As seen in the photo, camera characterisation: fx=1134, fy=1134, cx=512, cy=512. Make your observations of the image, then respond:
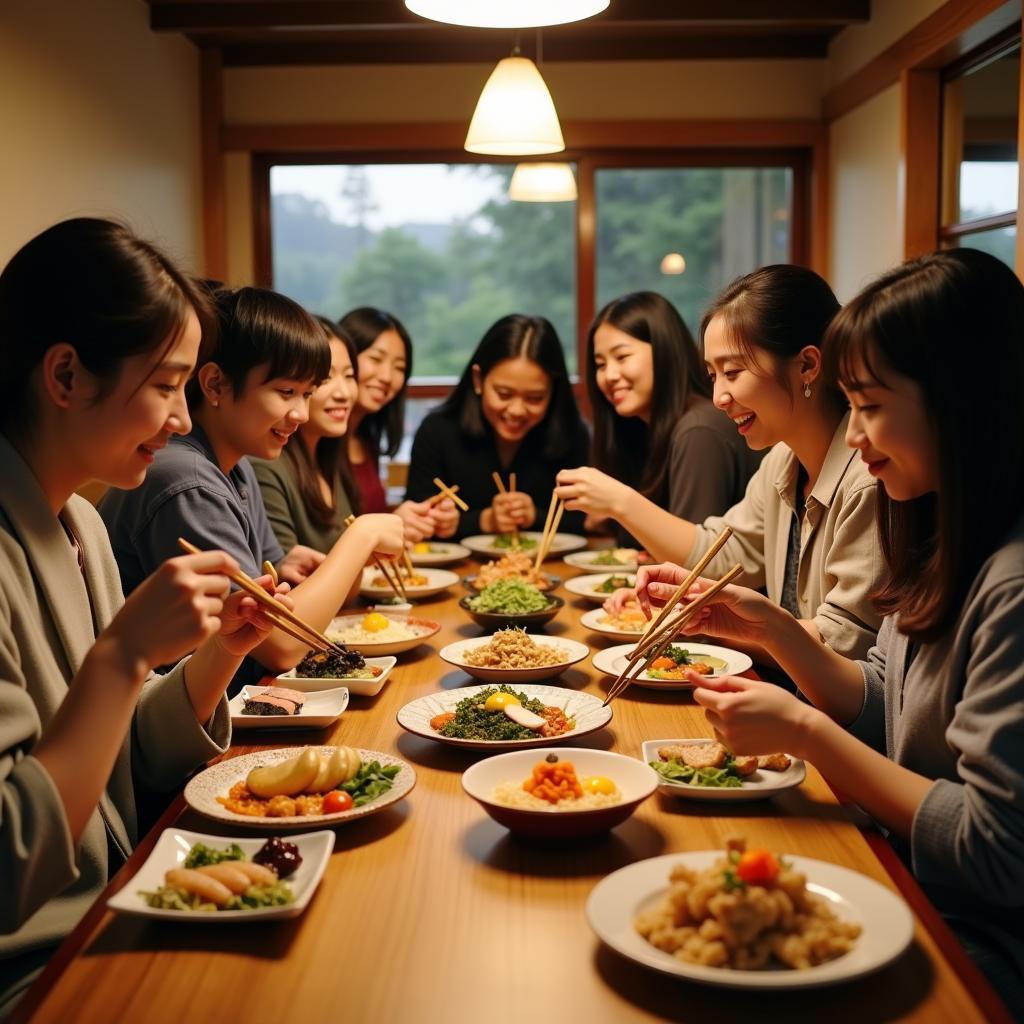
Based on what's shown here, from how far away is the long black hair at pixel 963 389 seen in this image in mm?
1479

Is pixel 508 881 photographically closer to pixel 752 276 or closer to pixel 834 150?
pixel 752 276

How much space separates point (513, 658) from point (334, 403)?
5.37 ft

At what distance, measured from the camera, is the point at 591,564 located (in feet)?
11.6

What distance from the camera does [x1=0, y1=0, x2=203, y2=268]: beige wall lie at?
12.8 feet

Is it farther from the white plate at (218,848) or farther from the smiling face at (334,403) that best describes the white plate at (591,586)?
the white plate at (218,848)

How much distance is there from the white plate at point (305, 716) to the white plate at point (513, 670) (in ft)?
0.87

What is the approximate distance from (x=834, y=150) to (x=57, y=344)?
5229mm

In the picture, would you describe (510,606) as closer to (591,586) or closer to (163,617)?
(591,586)

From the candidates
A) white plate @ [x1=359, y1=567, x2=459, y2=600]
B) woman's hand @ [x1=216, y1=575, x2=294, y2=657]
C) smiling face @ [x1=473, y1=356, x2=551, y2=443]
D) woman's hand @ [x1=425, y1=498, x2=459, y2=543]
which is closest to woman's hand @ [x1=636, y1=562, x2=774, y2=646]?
woman's hand @ [x1=216, y1=575, x2=294, y2=657]

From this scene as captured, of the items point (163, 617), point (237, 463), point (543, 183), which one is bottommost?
point (163, 617)

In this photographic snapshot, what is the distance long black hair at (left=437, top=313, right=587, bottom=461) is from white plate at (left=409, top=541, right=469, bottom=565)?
0.66m

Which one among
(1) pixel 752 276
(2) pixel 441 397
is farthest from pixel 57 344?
(2) pixel 441 397

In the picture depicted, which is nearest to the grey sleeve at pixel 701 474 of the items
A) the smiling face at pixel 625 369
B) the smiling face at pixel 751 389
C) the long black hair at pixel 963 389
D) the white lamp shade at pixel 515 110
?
the smiling face at pixel 625 369

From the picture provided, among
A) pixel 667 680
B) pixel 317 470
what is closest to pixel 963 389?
pixel 667 680
